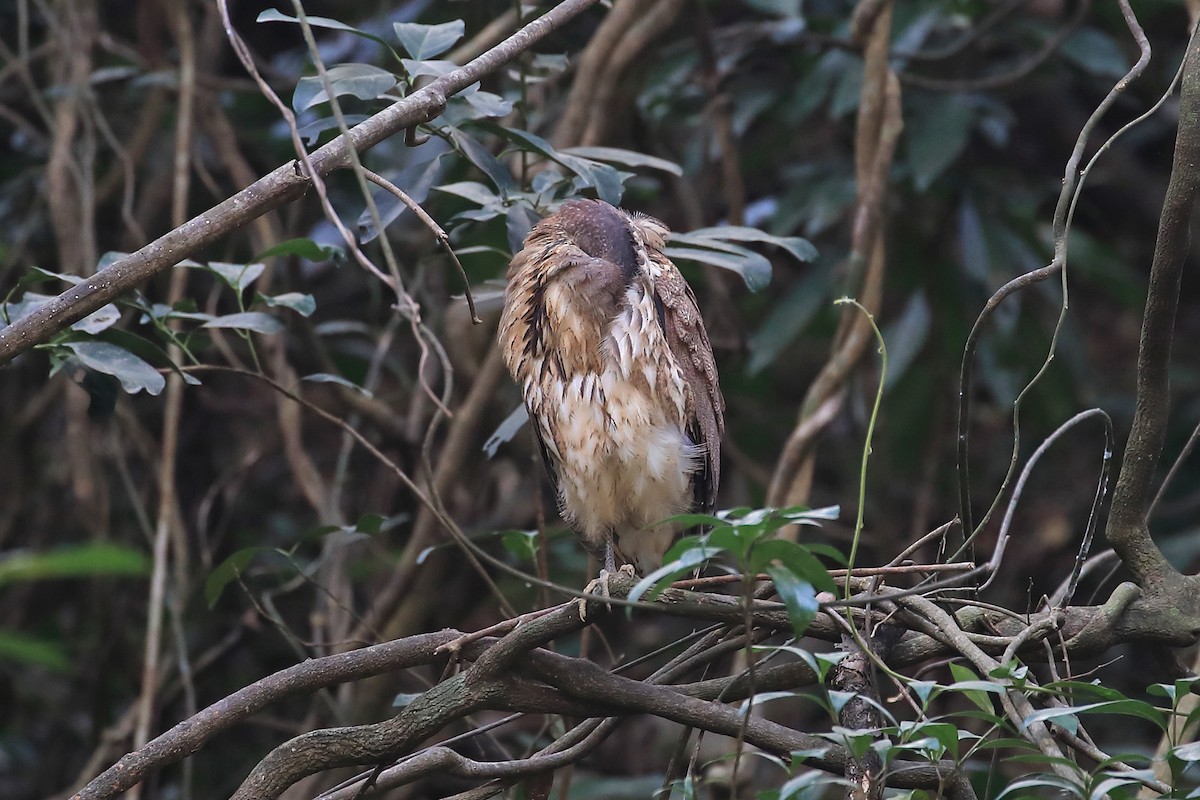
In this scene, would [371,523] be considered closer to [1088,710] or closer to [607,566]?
[607,566]

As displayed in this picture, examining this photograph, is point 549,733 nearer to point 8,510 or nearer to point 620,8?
point 620,8

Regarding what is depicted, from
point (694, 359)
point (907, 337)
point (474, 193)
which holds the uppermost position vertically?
→ point (474, 193)

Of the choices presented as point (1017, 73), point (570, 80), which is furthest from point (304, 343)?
point (1017, 73)

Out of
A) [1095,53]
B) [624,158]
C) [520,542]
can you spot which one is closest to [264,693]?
[520,542]

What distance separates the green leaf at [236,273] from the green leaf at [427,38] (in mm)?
469

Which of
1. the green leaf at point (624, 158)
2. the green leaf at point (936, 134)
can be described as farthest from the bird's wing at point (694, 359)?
the green leaf at point (936, 134)

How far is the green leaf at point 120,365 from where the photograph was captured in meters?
1.88

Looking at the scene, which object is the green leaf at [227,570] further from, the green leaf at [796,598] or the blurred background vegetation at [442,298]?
the green leaf at [796,598]

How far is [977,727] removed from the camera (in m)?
3.76

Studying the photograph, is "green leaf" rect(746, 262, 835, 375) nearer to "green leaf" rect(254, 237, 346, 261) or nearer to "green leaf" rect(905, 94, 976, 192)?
"green leaf" rect(905, 94, 976, 192)

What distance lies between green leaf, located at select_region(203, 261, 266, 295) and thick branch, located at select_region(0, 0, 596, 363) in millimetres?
471

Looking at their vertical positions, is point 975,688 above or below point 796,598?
below

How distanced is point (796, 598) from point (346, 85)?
1156 mm

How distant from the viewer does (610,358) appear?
7.11 feet
